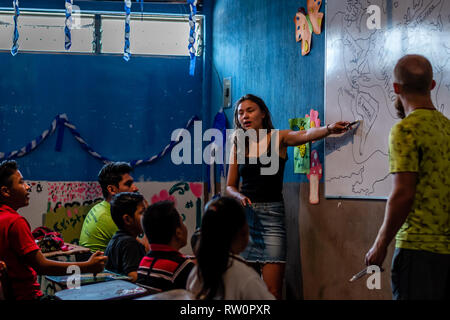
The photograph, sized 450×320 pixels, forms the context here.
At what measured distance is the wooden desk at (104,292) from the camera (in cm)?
152

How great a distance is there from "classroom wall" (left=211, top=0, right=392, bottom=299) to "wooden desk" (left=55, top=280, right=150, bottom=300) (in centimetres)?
129

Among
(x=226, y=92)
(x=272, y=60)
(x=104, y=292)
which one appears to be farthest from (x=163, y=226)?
(x=226, y=92)

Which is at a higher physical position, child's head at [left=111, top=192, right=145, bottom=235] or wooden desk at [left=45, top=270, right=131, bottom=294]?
child's head at [left=111, top=192, right=145, bottom=235]

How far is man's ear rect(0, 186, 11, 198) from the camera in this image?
2127 mm

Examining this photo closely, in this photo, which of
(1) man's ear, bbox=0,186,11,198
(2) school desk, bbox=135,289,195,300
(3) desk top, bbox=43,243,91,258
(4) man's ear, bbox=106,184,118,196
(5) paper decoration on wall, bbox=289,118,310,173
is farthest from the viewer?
(4) man's ear, bbox=106,184,118,196

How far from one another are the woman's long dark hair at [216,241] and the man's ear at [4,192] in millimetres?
1122

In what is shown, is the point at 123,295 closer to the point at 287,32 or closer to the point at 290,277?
the point at 290,277

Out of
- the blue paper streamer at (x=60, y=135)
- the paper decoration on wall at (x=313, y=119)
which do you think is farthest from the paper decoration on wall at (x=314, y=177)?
the blue paper streamer at (x=60, y=135)

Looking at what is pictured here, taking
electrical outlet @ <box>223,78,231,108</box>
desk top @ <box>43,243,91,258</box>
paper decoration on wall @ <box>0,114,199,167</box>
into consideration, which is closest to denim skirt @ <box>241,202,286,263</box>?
desk top @ <box>43,243,91,258</box>

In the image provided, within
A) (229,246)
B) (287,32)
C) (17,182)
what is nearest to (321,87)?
(287,32)

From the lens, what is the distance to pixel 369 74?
2.43 metres

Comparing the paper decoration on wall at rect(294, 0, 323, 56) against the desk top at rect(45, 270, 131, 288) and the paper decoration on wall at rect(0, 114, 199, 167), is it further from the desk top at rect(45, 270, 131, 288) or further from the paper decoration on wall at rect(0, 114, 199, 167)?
the paper decoration on wall at rect(0, 114, 199, 167)

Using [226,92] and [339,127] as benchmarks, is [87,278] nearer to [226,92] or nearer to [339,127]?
[339,127]

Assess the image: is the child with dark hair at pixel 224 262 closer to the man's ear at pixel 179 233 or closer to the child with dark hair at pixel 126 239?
the man's ear at pixel 179 233
